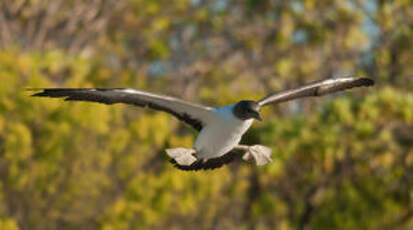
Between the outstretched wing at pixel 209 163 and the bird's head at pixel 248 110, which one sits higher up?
the bird's head at pixel 248 110

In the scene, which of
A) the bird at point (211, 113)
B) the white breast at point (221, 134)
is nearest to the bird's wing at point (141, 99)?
the bird at point (211, 113)

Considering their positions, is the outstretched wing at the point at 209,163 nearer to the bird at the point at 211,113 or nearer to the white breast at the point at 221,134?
the bird at the point at 211,113

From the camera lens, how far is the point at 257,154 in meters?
9.58

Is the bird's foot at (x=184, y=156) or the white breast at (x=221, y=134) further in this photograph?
the bird's foot at (x=184, y=156)

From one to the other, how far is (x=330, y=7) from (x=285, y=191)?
624 cm

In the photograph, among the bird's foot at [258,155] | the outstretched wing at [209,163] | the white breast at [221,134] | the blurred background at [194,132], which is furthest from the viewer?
the blurred background at [194,132]

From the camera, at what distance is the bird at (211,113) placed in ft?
27.5

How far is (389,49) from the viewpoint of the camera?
885 inches

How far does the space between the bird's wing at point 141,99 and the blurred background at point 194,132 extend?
462 cm

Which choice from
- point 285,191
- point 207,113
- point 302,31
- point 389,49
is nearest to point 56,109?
point 207,113

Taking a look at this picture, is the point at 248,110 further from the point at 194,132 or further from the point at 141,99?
the point at 194,132

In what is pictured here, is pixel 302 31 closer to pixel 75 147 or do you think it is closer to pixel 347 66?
pixel 347 66

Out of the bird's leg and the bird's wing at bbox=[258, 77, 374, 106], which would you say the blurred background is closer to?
the bird's leg

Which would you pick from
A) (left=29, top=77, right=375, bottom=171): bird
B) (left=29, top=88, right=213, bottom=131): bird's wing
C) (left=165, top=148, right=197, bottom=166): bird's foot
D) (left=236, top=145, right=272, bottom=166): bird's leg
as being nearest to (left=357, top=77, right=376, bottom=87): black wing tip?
(left=29, top=77, right=375, bottom=171): bird
